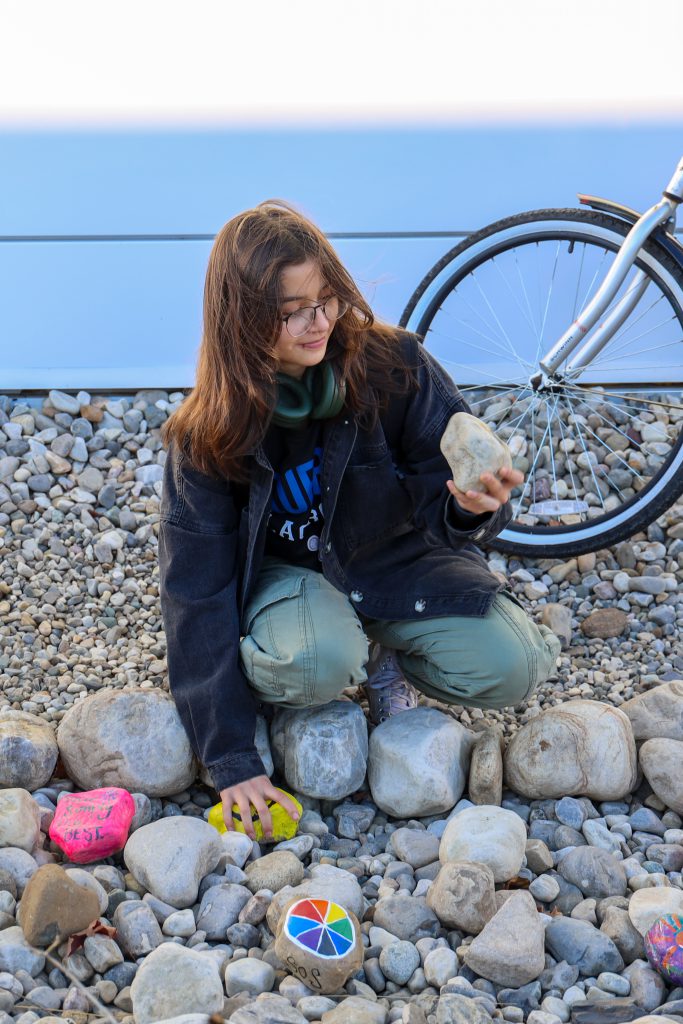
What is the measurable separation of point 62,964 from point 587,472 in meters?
2.01

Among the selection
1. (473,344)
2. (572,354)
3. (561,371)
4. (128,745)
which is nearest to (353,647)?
(128,745)

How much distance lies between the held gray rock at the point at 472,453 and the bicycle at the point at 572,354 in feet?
3.02

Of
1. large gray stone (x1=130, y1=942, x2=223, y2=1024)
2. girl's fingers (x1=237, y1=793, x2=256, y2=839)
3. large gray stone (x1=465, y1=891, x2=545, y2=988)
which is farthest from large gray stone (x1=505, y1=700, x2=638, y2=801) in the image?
large gray stone (x1=130, y1=942, x2=223, y2=1024)

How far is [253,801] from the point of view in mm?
1954

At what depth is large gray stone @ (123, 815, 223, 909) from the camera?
A: 5.80ft

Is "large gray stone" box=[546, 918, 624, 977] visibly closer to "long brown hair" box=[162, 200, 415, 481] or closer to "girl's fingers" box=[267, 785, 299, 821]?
"girl's fingers" box=[267, 785, 299, 821]

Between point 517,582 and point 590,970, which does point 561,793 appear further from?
point 517,582

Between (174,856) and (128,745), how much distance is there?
0.99 ft

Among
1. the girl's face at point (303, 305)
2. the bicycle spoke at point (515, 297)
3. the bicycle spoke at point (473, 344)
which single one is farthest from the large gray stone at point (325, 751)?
the bicycle spoke at point (515, 297)

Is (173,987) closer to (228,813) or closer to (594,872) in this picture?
(228,813)

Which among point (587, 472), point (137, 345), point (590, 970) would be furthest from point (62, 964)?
point (137, 345)

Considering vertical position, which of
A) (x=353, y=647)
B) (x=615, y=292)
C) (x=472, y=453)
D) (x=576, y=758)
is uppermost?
(x=615, y=292)

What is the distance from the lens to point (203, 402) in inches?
78.1

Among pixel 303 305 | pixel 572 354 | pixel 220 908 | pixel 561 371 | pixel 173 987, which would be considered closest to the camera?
pixel 173 987
